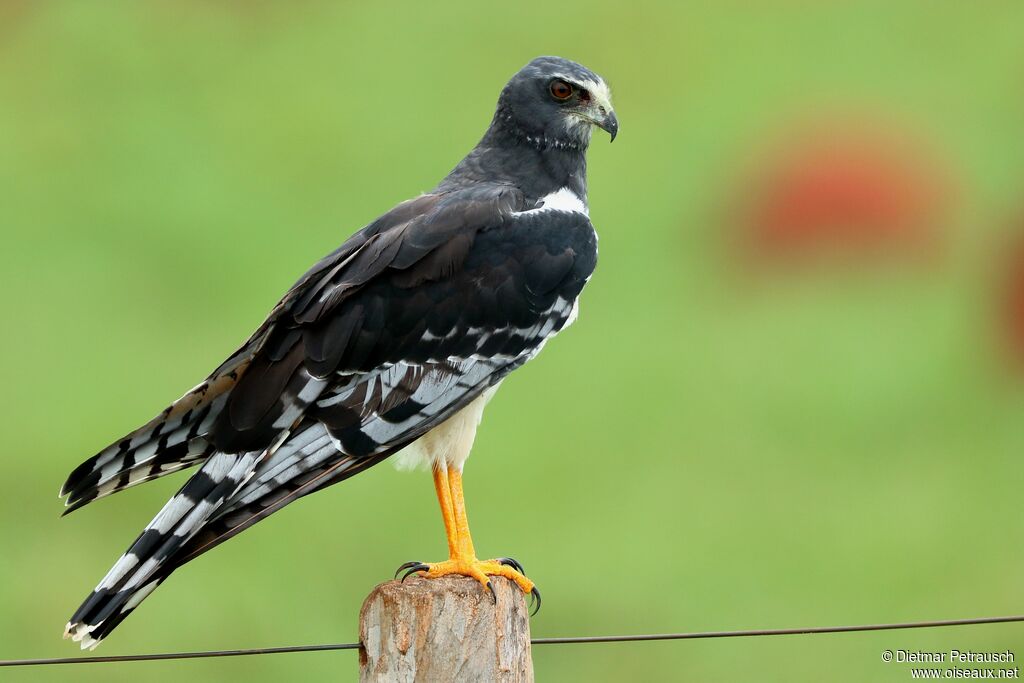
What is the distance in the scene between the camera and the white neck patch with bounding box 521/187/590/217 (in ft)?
16.8

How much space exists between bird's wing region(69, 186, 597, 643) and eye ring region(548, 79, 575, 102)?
0.43 meters

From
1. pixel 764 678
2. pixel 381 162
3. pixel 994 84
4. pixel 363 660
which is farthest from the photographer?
pixel 994 84

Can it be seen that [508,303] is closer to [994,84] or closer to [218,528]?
[218,528]

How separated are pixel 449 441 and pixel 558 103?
3.98 feet

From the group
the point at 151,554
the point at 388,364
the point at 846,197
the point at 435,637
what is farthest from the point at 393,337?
the point at 846,197

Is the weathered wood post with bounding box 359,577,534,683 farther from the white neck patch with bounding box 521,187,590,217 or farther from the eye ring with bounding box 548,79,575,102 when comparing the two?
the eye ring with bounding box 548,79,575,102

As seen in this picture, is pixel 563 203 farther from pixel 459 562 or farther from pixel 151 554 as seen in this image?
pixel 151 554

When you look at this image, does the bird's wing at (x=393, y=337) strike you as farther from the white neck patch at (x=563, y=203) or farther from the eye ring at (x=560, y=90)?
the eye ring at (x=560, y=90)

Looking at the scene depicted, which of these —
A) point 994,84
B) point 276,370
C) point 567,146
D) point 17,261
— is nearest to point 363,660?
point 276,370

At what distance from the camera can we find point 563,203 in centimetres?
518

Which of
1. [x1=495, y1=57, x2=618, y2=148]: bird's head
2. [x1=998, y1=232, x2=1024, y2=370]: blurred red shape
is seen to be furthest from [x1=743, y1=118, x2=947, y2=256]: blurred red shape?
[x1=495, y1=57, x2=618, y2=148]: bird's head

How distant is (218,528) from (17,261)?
1091cm

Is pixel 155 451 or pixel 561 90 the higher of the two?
pixel 561 90

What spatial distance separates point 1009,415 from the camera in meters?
13.7
